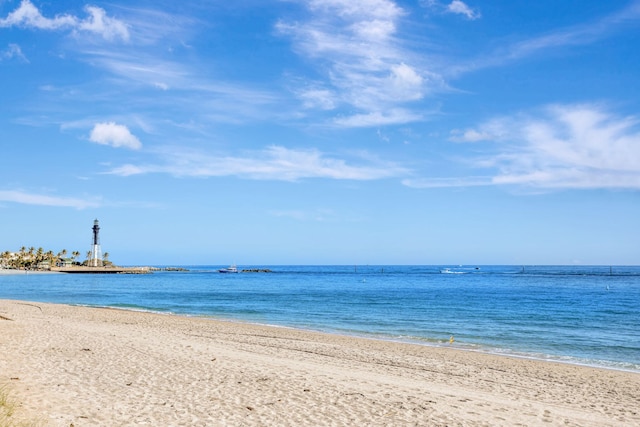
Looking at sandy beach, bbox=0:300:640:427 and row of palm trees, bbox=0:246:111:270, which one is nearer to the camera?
sandy beach, bbox=0:300:640:427

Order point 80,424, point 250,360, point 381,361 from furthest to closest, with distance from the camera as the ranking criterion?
point 381,361
point 250,360
point 80,424

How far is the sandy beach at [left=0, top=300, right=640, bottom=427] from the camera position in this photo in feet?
30.2

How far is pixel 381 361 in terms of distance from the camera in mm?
16906

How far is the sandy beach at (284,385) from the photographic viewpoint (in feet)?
30.2

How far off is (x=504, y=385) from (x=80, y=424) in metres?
10.3

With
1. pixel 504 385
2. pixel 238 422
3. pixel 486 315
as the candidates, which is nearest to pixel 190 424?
pixel 238 422

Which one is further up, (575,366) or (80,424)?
(80,424)

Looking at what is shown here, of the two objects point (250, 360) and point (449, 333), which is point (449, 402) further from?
point (449, 333)

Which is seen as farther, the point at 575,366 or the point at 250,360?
the point at 575,366

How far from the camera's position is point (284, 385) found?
460 inches

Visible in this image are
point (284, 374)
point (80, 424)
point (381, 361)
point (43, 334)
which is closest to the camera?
point (80, 424)

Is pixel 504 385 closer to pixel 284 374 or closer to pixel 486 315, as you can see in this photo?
pixel 284 374

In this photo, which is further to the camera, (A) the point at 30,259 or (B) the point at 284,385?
(A) the point at 30,259

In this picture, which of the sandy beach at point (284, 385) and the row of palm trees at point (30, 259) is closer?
the sandy beach at point (284, 385)
